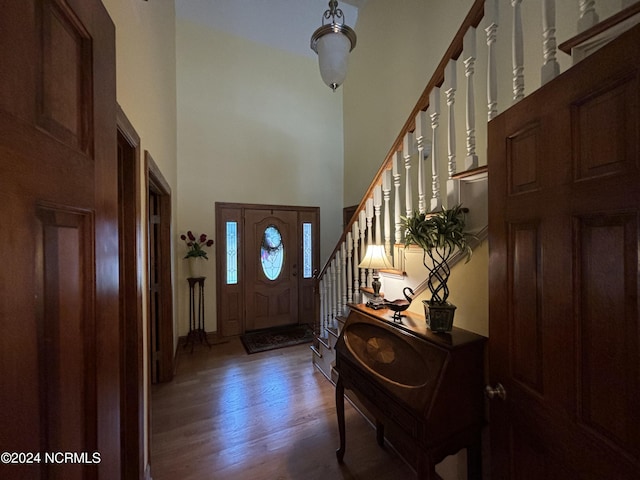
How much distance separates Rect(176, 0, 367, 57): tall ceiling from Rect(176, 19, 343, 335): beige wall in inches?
4.9

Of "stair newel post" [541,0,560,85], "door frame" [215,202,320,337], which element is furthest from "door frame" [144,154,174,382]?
"stair newel post" [541,0,560,85]

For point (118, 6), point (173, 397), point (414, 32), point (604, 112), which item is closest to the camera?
point (604, 112)

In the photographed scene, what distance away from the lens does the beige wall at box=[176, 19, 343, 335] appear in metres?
3.92

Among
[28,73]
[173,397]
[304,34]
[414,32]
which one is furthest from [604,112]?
[304,34]

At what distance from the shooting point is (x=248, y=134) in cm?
429

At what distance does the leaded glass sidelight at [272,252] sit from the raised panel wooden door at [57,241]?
3.65 m

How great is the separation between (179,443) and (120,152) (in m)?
2.07

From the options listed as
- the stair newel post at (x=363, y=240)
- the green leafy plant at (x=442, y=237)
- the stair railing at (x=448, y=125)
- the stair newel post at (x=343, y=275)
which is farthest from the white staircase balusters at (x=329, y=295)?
the green leafy plant at (x=442, y=237)

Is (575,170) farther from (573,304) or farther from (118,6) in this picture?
(118,6)

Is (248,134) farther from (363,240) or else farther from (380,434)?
(380,434)

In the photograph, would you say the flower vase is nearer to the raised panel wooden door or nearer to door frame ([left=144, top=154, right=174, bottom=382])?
door frame ([left=144, top=154, right=174, bottom=382])

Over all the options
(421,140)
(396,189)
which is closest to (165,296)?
(396,189)

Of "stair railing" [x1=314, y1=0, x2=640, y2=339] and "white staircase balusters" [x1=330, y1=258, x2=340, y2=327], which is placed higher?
"stair railing" [x1=314, y1=0, x2=640, y2=339]

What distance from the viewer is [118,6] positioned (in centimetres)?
122
